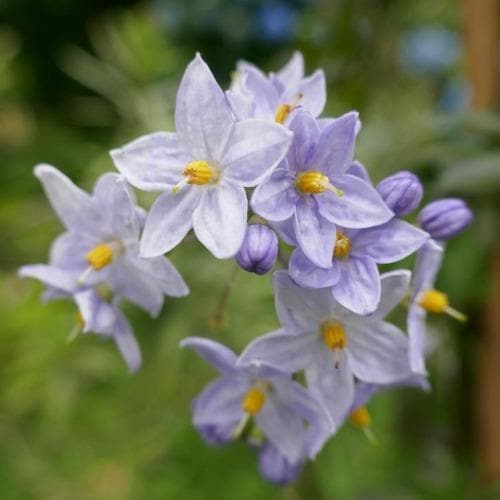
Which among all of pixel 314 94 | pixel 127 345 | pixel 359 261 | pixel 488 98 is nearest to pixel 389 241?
pixel 359 261

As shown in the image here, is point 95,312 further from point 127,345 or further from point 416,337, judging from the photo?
point 416,337

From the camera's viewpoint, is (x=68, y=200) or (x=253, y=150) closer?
(x=253, y=150)

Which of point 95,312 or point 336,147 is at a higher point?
point 336,147

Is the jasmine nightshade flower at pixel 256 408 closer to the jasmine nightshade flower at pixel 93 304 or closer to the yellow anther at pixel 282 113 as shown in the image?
the jasmine nightshade flower at pixel 93 304

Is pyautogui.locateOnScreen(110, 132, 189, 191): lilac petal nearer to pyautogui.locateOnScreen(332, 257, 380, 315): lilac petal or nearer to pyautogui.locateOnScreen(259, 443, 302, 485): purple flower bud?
pyautogui.locateOnScreen(332, 257, 380, 315): lilac petal

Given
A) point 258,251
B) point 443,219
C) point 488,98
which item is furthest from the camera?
point 488,98

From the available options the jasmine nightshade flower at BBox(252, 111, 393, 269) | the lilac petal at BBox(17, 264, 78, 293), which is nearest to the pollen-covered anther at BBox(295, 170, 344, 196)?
the jasmine nightshade flower at BBox(252, 111, 393, 269)

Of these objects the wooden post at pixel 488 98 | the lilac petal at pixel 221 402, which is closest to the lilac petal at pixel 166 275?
the lilac petal at pixel 221 402

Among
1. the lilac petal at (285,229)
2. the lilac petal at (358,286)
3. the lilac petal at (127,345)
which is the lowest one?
the lilac petal at (127,345)
